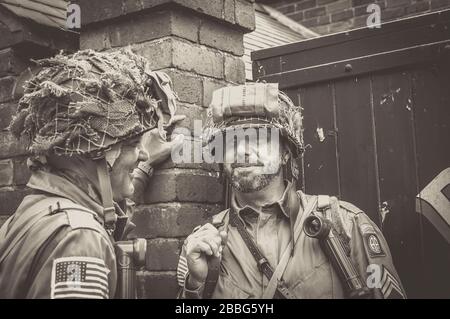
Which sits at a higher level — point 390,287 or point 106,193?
point 106,193

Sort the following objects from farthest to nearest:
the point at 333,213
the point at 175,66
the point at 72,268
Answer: the point at 175,66, the point at 333,213, the point at 72,268

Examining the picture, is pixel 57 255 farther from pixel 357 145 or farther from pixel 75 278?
pixel 357 145

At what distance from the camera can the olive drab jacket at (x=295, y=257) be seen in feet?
6.25

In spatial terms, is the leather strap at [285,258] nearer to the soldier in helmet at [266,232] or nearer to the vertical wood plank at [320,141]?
the soldier in helmet at [266,232]

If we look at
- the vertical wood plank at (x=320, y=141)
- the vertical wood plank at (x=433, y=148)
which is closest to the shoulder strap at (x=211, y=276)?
the vertical wood plank at (x=320, y=141)

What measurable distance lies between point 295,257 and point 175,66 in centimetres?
94

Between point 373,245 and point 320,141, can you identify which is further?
point 320,141

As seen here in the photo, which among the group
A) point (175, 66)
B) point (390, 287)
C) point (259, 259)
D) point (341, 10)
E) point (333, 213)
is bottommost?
point (390, 287)

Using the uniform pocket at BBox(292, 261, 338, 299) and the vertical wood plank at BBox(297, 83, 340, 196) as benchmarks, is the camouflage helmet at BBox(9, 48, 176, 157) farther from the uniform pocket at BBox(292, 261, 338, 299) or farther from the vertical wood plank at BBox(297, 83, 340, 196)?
the vertical wood plank at BBox(297, 83, 340, 196)

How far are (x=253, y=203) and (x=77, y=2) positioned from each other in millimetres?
1342

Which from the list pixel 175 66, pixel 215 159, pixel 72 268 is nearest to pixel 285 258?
pixel 215 159

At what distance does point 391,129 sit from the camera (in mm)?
2340
